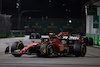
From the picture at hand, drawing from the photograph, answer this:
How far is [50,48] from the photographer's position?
41.8 feet

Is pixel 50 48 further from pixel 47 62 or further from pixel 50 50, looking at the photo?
pixel 47 62

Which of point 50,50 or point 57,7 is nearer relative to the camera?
point 50,50

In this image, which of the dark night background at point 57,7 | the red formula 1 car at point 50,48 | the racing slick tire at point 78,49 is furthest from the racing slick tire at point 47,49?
the dark night background at point 57,7

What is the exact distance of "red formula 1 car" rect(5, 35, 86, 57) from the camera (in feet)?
41.2

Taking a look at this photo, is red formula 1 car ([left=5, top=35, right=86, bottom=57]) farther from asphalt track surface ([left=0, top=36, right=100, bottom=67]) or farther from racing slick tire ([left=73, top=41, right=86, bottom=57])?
asphalt track surface ([left=0, top=36, right=100, bottom=67])

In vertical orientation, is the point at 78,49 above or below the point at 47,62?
above

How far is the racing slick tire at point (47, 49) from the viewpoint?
12.4 m

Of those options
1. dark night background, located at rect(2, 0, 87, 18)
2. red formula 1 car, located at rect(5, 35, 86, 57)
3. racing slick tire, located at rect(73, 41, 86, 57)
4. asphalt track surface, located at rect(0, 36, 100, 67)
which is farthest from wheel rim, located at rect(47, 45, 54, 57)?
dark night background, located at rect(2, 0, 87, 18)

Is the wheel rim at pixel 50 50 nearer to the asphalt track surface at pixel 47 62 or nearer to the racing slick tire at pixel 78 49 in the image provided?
the asphalt track surface at pixel 47 62

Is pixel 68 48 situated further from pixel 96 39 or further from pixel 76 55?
pixel 96 39

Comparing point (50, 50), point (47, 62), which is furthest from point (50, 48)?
point (47, 62)

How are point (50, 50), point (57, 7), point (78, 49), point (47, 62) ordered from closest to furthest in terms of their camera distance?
point (47, 62)
point (50, 50)
point (78, 49)
point (57, 7)

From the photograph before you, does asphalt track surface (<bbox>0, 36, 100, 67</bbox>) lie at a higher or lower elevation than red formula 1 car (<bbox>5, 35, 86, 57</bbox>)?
lower

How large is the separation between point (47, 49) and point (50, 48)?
1.14 ft
